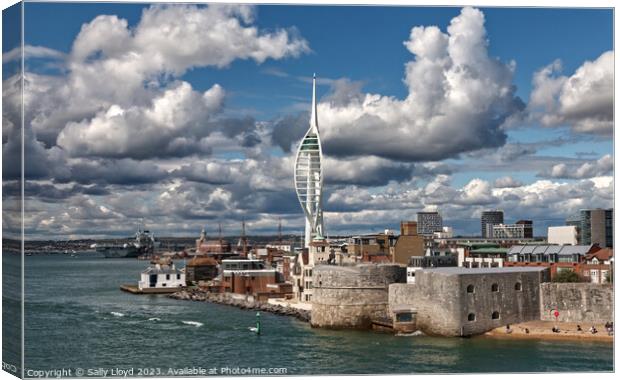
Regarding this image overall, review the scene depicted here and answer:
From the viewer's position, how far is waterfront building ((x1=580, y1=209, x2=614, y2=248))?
3259 cm

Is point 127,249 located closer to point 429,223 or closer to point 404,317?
point 429,223

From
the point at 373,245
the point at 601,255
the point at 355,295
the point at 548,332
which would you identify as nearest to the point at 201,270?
the point at 373,245

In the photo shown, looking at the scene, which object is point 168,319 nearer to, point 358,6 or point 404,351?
point 404,351

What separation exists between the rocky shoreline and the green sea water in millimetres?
850

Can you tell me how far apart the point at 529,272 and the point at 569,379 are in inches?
313

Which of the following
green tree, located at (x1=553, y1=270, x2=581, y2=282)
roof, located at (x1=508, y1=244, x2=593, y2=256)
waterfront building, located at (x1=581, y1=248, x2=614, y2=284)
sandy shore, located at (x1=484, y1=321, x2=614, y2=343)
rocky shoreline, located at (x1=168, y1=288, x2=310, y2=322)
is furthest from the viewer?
roof, located at (x1=508, y1=244, x2=593, y2=256)

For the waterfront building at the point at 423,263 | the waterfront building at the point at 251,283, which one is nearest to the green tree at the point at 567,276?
the waterfront building at the point at 423,263

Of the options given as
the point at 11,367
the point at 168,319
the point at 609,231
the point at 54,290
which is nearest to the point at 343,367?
the point at 11,367

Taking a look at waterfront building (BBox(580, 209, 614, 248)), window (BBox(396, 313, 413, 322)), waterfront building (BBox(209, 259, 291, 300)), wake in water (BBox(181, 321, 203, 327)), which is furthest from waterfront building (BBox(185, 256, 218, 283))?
window (BBox(396, 313, 413, 322))

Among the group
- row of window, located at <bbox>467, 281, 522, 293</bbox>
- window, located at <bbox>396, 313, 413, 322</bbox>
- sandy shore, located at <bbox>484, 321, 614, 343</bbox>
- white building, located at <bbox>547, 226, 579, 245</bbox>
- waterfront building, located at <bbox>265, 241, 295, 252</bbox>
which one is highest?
white building, located at <bbox>547, 226, 579, 245</bbox>

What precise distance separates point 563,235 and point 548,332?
14454mm

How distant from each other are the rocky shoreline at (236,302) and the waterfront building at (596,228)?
417 inches

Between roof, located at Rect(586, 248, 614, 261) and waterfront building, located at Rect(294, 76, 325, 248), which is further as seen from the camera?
waterfront building, located at Rect(294, 76, 325, 248)

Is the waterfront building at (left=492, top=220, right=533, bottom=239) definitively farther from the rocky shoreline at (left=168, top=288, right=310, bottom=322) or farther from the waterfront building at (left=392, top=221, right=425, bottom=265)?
the rocky shoreline at (left=168, top=288, right=310, bottom=322)
